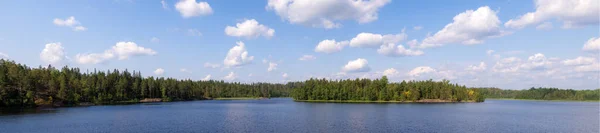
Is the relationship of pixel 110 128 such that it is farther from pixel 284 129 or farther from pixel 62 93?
pixel 62 93

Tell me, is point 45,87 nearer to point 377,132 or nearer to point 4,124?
point 4,124

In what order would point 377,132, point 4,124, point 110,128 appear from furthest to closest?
point 4,124, point 110,128, point 377,132

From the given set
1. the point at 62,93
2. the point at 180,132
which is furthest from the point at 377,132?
the point at 62,93

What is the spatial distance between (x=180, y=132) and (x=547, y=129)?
209 feet

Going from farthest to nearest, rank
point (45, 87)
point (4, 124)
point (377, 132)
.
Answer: point (45, 87), point (4, 124), point (377, 132)

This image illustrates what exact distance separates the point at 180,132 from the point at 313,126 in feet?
76.6

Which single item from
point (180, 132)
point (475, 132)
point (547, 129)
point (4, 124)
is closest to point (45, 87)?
point (4, 124)

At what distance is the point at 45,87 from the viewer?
6078 inches

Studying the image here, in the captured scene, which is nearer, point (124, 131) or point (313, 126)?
point (124, 131)

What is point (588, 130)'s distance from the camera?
6662cm

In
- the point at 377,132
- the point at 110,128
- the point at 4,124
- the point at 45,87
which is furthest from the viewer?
the point at 45,87

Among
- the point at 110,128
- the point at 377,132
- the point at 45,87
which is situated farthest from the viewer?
the point at 45,87

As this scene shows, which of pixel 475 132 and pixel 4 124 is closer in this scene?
pixel 475 132

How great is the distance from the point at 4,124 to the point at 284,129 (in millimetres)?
52437
